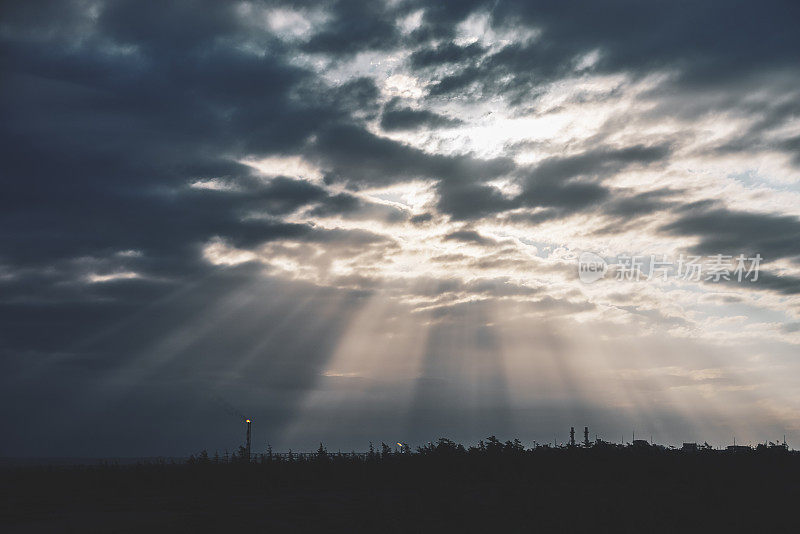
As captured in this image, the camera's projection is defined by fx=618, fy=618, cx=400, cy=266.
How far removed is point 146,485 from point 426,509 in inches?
1389

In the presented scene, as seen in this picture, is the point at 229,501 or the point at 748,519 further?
the point at 229,501

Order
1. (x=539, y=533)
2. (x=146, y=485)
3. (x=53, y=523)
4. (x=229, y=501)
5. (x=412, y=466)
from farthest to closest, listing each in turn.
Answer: (x=412, y=466), (x=146, y=485), (x=229, y=501), (x=53, y=523), (x=539, y=533)

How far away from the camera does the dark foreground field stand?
35.5m

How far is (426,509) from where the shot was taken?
1612 inches

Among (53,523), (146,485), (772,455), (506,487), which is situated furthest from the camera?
(772,455)

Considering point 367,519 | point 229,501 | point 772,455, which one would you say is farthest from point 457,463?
point 772,455

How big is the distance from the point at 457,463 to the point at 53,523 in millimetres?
44868

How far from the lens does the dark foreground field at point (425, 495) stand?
35469mm

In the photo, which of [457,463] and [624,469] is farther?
[457,463]

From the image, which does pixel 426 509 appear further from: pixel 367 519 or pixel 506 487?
pixel 506 487

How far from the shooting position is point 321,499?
49188 millimetres

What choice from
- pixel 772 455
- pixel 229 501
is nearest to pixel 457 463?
pixel 229 501

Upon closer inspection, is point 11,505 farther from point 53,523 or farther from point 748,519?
point 748,519

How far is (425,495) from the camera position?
4925 cm
